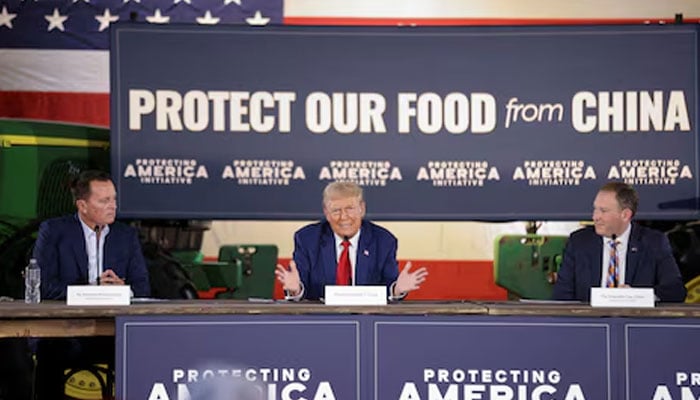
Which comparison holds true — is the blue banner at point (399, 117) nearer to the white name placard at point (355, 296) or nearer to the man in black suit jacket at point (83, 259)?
the man in black suit jacket at point (83, 259)

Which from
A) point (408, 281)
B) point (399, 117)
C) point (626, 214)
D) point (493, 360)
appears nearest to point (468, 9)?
point (399, 117)

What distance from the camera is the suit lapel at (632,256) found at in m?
5.11

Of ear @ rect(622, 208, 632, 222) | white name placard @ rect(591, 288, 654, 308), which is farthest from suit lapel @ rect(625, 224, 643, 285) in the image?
white name placard @ rect(591, 288, 654, 308)

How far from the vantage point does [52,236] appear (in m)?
5.28

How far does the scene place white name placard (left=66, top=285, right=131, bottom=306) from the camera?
4.33m

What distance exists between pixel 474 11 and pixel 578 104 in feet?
4.63

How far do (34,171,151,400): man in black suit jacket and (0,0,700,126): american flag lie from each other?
195 centimetres

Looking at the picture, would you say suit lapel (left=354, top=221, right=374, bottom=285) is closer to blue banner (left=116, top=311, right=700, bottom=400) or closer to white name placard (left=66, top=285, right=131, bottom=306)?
blue banner (left=116, top=311, right=700, bottom=400)

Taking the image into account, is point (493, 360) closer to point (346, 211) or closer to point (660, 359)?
point (660, 359)

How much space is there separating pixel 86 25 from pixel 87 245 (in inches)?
89.1

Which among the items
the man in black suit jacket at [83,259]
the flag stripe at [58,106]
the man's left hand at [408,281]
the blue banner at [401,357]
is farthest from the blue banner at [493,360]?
the flag stripe at [58,106]

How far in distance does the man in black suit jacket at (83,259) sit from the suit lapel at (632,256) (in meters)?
2.29

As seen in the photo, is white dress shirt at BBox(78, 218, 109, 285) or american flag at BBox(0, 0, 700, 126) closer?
white dress shirt at BBox(78, 218, 109, 285)

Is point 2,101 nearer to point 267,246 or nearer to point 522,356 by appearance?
point 267,246
